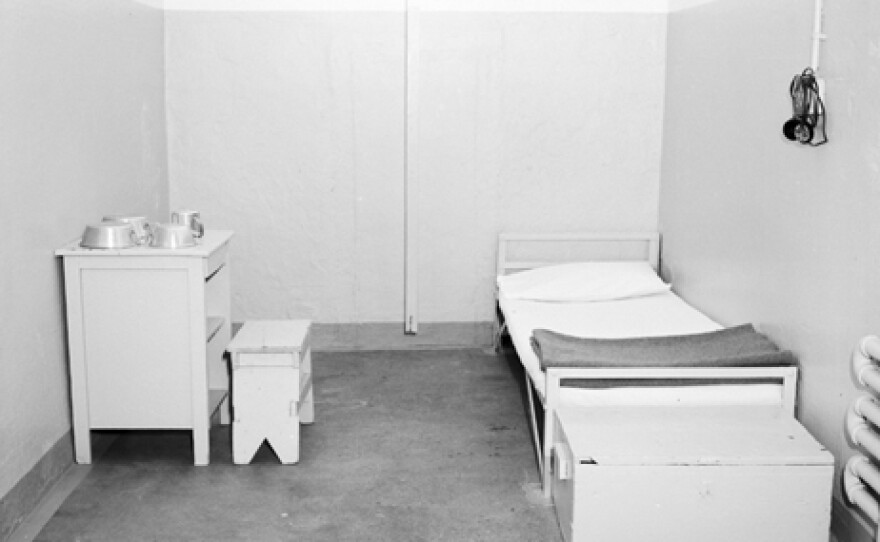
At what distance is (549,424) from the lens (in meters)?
3.25

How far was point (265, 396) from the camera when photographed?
356 cm

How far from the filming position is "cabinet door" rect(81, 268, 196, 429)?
3482 millimetres

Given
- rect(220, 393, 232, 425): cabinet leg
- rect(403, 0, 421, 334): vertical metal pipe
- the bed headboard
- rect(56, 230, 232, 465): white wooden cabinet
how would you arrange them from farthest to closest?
the bed headboard, rect(403, 0, 421, 334): vertical metal pipe, rect(220, 393, 232, 425): cabinet leg, rect(56, 230, 232, 465): white wooden cabinet

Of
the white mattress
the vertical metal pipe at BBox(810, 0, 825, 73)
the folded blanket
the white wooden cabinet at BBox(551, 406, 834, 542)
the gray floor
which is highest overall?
the vertical metal pipe at BBox(810, 0, 825, 73)

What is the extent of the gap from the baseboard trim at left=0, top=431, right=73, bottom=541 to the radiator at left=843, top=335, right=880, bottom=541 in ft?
8.09

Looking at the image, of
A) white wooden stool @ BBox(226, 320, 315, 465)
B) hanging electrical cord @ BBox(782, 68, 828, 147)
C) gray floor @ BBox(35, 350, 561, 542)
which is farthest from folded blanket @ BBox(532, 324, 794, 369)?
white wooden stool @ BBox(226, 320, 315, 465)

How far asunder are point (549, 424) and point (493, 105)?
2290 mm

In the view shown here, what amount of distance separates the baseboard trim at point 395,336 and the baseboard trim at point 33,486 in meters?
1.82

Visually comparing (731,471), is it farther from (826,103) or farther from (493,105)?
(493,105)

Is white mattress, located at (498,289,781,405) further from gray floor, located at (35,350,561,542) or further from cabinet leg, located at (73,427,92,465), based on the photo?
cabinet leg, located at (73,427,92,465)

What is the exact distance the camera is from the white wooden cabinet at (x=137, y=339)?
347 cm

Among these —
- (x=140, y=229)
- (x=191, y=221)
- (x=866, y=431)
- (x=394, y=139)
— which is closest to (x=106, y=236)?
(x=140, y=229)

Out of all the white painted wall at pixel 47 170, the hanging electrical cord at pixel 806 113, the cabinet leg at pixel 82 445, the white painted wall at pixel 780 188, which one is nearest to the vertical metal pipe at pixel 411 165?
the white painted wall at pixel 780 188

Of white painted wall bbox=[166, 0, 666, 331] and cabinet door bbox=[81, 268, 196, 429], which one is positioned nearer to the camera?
cabinet door bbox=[81, 268, 196, 429]
